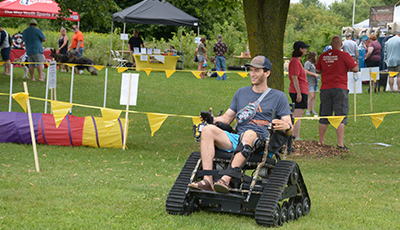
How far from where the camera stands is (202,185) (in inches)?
181

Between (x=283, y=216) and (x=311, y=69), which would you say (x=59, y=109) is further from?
(x=311, y=69)

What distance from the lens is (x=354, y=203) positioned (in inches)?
212

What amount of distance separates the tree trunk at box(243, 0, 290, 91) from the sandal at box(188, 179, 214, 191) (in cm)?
423

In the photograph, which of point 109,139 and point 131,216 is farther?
point 109,139

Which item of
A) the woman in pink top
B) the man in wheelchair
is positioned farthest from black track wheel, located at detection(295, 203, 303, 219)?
the woman in pink top

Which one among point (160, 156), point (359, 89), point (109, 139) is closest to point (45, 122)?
point (109, 139)

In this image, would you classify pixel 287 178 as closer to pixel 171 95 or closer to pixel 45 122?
pixel 45 122

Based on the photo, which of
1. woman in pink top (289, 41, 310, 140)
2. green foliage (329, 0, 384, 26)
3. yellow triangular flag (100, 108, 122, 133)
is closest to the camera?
yellow triangular flag (100, 108, 122, 133)

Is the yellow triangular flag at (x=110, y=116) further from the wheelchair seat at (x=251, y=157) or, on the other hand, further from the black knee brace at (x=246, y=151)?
the black knee brace at (x=246, y=151)

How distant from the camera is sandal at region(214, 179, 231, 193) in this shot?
441 cm

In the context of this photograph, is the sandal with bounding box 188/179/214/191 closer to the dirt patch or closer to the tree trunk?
the dirt patch

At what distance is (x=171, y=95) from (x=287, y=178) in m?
11.0

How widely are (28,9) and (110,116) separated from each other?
1360 centimetres

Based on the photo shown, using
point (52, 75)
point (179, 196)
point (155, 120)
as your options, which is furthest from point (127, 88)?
point (179, 196)
